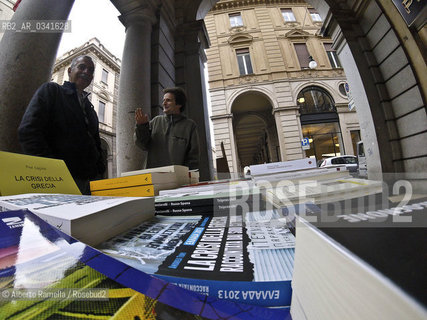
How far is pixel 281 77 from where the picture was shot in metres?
11.2

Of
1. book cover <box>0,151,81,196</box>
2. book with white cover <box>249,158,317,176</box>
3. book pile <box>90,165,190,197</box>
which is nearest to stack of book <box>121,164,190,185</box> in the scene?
book pile <box>90,165,190,197</box>

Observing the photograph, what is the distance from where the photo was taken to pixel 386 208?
393 millimetres

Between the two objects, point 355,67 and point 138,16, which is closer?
point 138,16

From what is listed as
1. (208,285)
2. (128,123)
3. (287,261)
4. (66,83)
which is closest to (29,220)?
(208,285)

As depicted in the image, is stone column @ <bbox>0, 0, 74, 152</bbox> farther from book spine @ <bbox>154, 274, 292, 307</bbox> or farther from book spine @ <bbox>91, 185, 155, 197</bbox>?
book spine @ <bbox>154, 274, 292, 307</bbox>

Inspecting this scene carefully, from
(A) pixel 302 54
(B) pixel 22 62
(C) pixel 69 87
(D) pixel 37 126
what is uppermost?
(A) pixel 302 54

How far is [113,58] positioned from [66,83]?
17339 millimetres

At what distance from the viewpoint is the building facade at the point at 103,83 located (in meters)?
13.5

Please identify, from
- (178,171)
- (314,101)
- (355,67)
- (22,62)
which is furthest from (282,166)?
(314,101)

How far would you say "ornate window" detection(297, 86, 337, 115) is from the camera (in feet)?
37.5

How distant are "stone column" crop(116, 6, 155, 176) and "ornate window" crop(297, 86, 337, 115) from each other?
10.5 metres

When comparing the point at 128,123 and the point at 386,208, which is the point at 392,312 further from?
the point at 128,123

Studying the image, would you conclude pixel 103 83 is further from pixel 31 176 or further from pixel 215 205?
pixel 215 205

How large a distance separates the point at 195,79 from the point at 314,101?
33.6 feet
